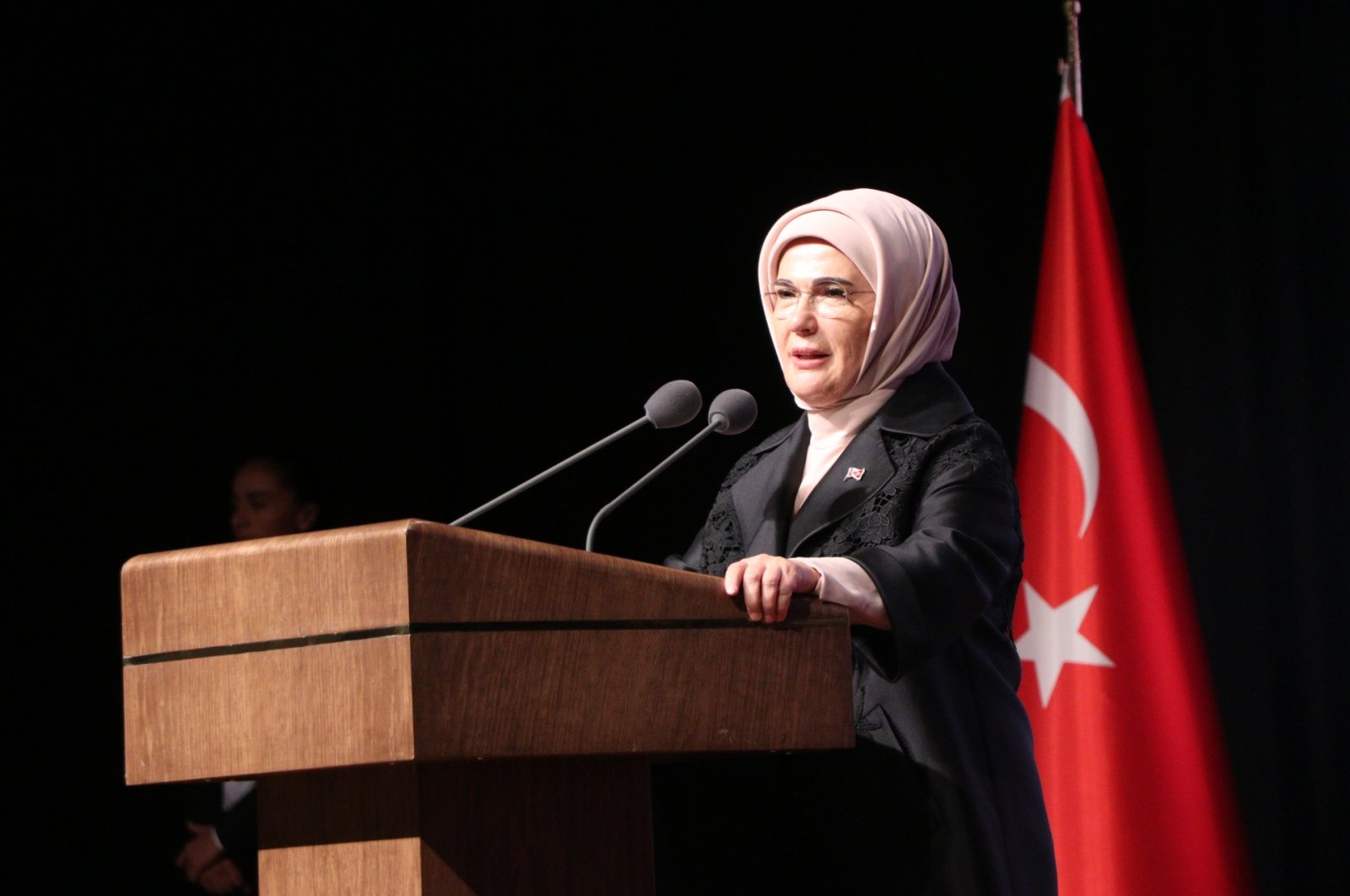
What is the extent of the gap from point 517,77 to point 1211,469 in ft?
6.39

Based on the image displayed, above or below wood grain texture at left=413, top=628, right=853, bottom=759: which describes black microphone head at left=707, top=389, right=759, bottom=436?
above

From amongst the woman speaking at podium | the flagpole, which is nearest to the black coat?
the woman speaking at podium

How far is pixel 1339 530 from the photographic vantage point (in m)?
3.02

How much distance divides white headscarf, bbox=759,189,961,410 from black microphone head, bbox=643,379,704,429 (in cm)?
22

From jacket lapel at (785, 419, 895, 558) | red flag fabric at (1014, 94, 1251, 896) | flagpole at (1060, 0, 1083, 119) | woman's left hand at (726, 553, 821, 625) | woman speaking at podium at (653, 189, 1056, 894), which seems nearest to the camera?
woman's left hand at (726, 553, 821, 625)

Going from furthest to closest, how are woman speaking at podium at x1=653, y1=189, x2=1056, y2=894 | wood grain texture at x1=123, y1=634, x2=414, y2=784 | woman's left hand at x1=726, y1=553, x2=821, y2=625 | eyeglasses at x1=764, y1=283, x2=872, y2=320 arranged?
eyeglasses at x1=764, y1=283, x2=872, y2=320
woman speaking at podium at x1=653, y1=189, x2=1056, y2=894
woman's left hand at x1=726, y1=553, x2=821, y2=625
wood grain texture at x1=123, y1=634, x2=414, y2=784

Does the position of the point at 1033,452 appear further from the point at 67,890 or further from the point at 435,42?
the point at 67,890

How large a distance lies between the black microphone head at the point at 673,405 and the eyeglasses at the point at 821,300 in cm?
19

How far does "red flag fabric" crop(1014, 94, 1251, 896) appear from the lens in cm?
298

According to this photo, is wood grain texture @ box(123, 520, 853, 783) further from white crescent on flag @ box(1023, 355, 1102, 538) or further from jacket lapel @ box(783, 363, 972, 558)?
white crescent on flag @ box(1023, 355, 1102, 538)

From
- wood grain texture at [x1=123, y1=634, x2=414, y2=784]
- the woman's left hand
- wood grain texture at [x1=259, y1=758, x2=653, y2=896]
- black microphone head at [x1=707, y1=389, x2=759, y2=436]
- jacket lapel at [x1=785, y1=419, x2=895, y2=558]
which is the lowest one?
wood grain texture at [x1=259, y1=758, x2=653, y2=896]

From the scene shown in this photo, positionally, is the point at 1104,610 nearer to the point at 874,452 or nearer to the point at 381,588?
the point at 874,452

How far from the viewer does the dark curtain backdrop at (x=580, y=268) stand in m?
3.11

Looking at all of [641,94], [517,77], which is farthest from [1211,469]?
[517,77]
